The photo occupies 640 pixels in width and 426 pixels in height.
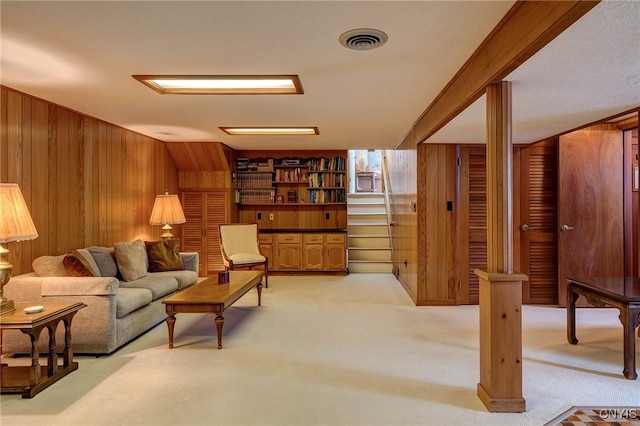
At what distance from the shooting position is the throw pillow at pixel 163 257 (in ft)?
14.6

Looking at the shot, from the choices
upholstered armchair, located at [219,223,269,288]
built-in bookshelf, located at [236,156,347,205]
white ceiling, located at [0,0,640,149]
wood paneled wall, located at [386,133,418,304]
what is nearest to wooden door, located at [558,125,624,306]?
white ceiling, located at [0,0,640,149]

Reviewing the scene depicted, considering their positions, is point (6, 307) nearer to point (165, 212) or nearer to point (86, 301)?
point (86, 301)

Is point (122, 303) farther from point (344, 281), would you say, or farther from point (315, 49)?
point (344, 281)

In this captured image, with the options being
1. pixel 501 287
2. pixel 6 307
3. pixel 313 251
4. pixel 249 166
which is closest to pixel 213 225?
pixel 249 166

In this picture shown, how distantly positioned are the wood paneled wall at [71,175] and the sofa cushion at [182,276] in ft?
2.57

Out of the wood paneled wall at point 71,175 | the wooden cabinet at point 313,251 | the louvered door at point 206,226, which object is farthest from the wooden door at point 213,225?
the wooden cabinet at point 313,251

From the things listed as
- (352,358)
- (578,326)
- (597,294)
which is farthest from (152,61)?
(578,326)

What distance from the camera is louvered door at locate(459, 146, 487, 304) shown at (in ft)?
14.9

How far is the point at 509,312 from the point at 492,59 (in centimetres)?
147

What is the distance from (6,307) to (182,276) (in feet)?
6.28

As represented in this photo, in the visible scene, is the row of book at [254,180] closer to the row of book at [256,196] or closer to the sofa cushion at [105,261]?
the row of book at [256,196]

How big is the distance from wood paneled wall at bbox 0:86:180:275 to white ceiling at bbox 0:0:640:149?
9.1 inches

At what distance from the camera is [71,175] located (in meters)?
3.81

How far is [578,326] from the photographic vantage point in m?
3.73
